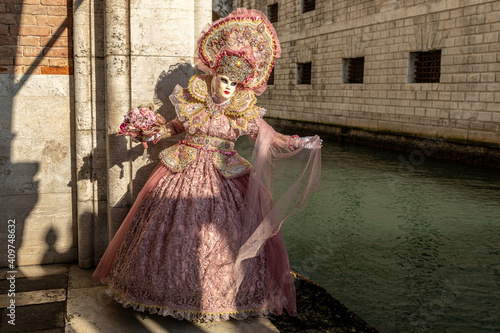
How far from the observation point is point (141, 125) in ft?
9.82

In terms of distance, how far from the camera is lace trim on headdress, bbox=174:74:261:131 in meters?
3.13

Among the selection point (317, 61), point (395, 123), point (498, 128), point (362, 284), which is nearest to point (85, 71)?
point (362, 284)

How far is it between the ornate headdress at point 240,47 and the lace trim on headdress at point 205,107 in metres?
0.12

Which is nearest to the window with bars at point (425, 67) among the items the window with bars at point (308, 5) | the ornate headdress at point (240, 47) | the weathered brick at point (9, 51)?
the window with bars at point (308, 5)

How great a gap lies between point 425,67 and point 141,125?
11.4 meters

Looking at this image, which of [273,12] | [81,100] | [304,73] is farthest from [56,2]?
[273,12]

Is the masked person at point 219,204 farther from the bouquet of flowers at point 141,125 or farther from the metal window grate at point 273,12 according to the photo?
the metal window grate at point 273,12

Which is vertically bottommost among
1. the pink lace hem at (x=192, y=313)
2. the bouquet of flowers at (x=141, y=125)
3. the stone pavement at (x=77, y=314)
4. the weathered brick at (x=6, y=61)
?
the stone pavement at (x=77, y=314)

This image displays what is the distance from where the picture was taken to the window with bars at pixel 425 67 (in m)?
12.5

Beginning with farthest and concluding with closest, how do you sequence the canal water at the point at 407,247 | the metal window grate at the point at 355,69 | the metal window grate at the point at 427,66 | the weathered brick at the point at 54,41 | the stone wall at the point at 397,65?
1. the metal window grate at the point at 355,69
2. the metal window grate at the point at 427,66
3. the stone wall at the point at 397,65
4. the canal water at the point at 407,247
5. the weathered brick at the point at 54,41

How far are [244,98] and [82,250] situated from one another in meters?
1.57

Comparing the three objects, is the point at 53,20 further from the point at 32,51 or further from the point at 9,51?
the point at 9,51

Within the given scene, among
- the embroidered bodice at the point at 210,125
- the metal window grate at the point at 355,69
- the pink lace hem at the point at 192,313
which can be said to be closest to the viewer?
the pink lace hem at the point at 192,313

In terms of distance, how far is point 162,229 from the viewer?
2783 mm
